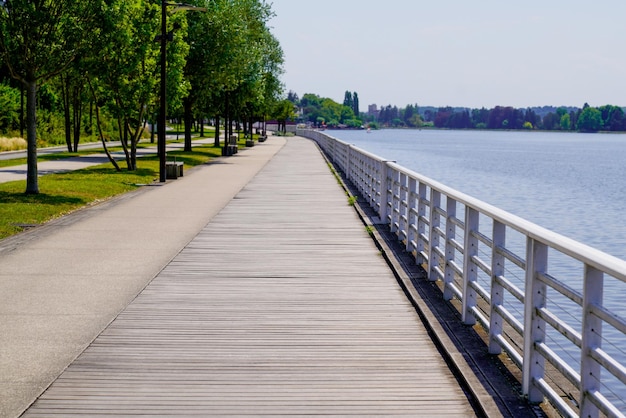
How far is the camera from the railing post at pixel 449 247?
917 centimetres

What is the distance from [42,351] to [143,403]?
176cm

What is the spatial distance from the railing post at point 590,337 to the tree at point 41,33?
18475mm

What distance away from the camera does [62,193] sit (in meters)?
23.0

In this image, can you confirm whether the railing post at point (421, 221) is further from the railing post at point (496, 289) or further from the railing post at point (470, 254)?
the railing post at point (496, 289)

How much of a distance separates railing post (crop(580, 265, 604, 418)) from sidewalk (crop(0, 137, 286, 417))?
3.39 m

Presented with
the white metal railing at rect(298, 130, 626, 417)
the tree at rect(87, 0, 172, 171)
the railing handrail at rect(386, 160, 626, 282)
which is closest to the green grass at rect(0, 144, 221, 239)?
the tree at rect(87, 0, 172, 171)

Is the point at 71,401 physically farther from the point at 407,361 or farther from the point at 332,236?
the point at 332,236

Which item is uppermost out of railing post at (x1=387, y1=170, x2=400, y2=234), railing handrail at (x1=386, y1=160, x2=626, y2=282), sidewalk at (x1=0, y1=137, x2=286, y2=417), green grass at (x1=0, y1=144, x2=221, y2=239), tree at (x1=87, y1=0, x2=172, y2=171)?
tree at (x1=87, y1=0, x2=172, y2=171)

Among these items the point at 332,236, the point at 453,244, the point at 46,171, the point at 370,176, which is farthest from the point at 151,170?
the point at 453,244

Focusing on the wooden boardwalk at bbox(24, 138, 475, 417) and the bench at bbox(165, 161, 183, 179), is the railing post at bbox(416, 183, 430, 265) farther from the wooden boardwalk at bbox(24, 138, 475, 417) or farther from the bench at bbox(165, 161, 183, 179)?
the bench at bbox(165, 161, 183, 179)

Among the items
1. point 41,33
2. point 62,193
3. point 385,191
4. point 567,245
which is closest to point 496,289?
point 567,245

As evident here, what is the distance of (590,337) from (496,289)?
2.17 metres

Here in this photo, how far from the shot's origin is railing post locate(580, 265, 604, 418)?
471cm

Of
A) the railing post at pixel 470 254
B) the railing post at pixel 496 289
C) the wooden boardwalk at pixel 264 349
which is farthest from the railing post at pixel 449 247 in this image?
the railing post at pixel 496 289
